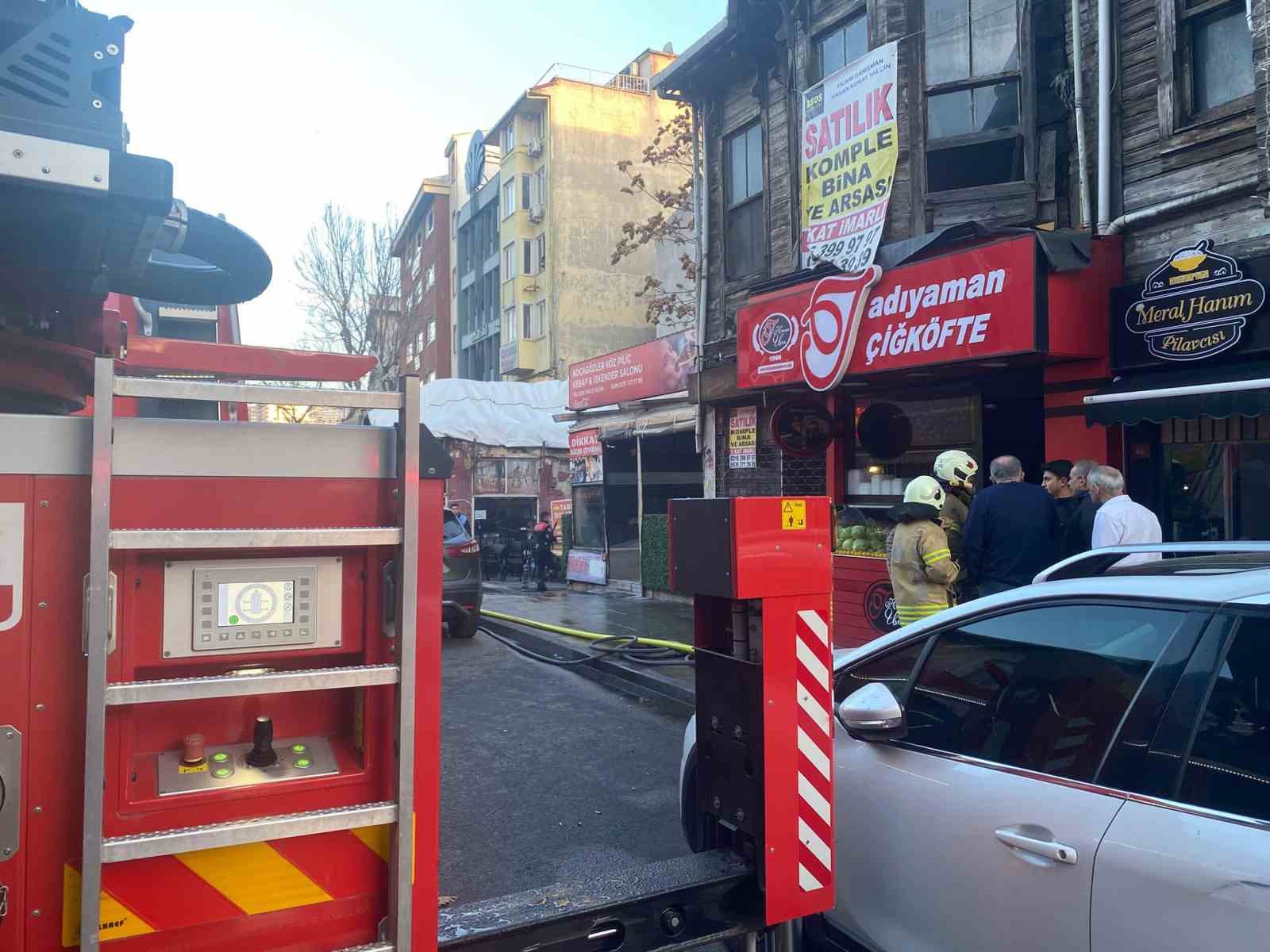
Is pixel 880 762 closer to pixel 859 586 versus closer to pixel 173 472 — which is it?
pixel 173 472

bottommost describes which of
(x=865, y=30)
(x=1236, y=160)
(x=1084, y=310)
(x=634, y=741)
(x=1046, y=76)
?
(x=634, y=741)

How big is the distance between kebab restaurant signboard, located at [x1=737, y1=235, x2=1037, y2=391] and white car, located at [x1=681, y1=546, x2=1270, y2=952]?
5008 mm

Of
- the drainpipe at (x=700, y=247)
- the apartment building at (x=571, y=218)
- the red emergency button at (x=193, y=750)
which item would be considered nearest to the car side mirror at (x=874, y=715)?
the red emergency button at (x=193, y=750)

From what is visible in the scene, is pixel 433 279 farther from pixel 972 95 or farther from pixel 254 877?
→ pixel 254 877

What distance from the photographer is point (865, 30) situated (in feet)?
33.5

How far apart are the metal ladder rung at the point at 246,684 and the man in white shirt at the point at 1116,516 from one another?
5.09 m

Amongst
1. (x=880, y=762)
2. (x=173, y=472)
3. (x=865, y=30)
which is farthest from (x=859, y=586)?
(x=173, y=472)

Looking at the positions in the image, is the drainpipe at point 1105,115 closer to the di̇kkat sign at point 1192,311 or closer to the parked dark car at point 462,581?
the di̇kkat sign at point 1192,311

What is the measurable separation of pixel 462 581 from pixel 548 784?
542 centimetres

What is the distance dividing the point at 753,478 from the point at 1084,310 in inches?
206

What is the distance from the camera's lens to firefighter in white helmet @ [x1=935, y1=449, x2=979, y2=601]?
248 inches

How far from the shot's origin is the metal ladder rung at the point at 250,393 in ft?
6.14

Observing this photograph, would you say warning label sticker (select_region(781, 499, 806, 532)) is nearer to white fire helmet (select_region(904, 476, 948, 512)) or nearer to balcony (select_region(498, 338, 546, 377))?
white fire helmet (select_region(904, 476, 948, 512))

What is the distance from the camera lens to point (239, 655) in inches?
80.5
